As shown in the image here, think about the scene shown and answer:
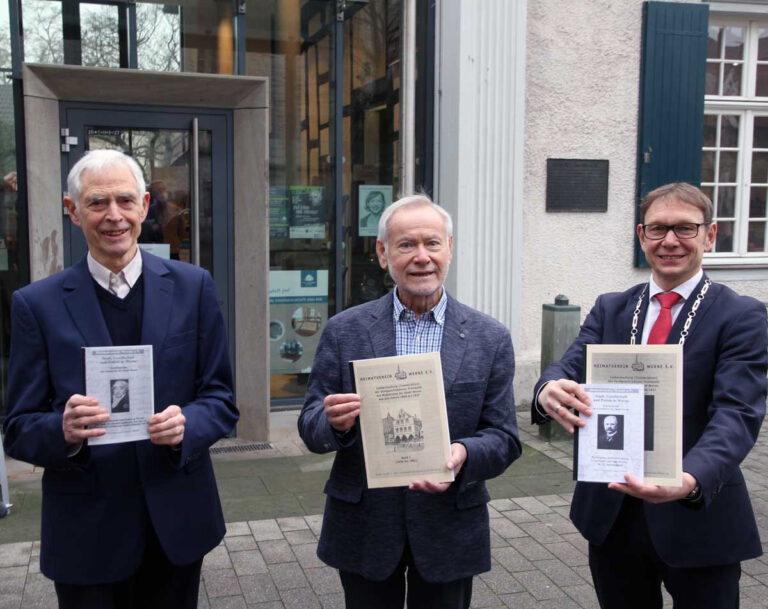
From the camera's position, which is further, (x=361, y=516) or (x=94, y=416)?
(x=361, y=516)

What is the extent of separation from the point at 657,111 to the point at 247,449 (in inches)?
186

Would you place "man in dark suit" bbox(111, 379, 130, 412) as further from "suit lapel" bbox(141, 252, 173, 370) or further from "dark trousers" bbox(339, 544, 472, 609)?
"dark trousers" bbox(339, 544, 472, 609)

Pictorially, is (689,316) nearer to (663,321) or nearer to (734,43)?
(663,321)

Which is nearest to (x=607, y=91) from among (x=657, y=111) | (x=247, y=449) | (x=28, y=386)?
(x=657, y=111)

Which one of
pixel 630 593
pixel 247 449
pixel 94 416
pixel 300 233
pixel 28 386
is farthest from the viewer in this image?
pixel 300 233

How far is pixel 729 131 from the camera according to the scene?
27.1 ft

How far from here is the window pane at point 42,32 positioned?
239 inches

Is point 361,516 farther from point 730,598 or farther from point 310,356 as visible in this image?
point 310,356

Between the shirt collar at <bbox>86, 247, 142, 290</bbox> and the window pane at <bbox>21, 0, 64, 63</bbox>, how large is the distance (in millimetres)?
4359

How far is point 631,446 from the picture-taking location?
2.20 metres

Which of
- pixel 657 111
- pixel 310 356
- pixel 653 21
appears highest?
pixel 653 21

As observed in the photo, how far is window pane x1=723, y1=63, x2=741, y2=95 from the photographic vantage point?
818 centimetres

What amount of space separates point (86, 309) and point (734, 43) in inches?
305

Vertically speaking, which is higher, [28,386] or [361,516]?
[28,386]
